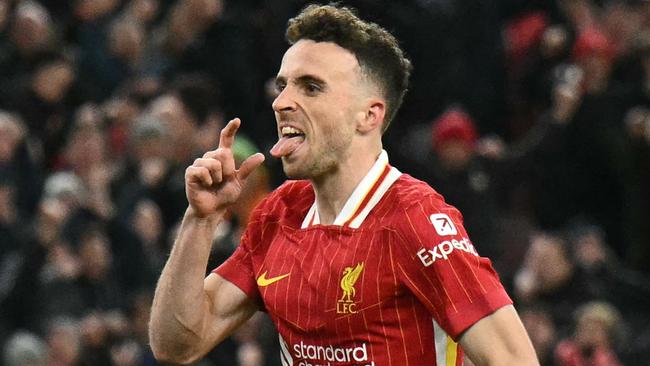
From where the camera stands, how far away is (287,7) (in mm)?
10367

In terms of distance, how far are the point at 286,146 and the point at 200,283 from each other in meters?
0.54

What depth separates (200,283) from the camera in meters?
4.80

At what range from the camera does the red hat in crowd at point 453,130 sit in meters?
9.60

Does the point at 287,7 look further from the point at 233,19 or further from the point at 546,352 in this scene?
the point at 546,352

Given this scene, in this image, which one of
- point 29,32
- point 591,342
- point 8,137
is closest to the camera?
point 8,137

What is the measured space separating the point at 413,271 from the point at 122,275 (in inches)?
178

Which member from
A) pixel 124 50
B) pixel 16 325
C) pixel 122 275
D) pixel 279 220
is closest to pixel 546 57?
pixel 124 50

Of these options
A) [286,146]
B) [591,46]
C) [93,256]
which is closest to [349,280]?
[286,146]

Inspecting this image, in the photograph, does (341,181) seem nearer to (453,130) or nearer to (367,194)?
(367,194)

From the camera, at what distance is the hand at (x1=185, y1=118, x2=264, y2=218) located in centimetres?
458

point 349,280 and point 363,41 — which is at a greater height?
point 363,41

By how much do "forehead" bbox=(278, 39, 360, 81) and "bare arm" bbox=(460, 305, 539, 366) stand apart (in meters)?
0.93

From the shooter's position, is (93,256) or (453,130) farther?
(453,130)

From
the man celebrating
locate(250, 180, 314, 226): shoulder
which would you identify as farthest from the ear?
locate(250, 180, 314, 226): shoulder
